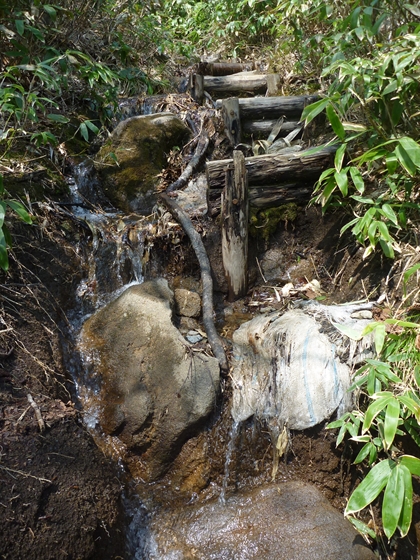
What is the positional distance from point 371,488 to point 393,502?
0.32ft

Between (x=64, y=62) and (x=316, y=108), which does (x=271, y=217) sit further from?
(x=64, y=62)

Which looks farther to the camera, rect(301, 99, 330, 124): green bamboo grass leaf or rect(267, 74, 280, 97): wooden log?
rect(267, 74, 280, 97): wooden log

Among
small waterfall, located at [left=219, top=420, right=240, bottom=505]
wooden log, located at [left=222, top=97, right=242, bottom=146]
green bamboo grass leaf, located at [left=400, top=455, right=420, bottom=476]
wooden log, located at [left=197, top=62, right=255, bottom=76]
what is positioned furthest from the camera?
wooden log, located at [left=197, top=62, right=255, bottom=76]

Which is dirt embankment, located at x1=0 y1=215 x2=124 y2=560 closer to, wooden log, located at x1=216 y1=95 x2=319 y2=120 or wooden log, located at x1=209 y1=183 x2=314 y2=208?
wooden log, located at x1=209 y1=183 x2=314 y2=208

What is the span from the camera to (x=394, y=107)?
118 inches

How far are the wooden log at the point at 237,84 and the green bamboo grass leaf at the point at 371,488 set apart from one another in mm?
6450

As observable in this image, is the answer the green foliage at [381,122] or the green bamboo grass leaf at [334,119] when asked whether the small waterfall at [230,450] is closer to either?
the green foliage at [381,122]

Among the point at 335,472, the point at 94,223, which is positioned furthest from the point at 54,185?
the point at 335,472

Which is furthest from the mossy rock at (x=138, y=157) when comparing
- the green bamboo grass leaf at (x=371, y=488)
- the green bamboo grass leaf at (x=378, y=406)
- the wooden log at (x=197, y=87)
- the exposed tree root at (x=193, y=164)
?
the green bamboo grass leaf at (x=371, y=488)

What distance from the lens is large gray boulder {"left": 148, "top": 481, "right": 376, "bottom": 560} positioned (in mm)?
2781

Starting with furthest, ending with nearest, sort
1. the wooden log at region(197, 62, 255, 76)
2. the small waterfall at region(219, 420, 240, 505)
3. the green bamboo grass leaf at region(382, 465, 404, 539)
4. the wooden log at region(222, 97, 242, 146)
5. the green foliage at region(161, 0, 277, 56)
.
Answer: the green foliage at region(161, 0, 277, 56) < the wooden log at region(197, 62, 255, 76) < the wooden log at region(222, 97, 242, 146) < the small waterfall at region(219, 420, 240, 505) < the green bamboo grass leaf at region(382, 465, 404, 539)

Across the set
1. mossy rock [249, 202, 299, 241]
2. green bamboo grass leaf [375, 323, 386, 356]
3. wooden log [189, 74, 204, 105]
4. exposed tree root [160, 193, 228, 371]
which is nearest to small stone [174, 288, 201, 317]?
exposed tree root [160, 193, 228, 371]

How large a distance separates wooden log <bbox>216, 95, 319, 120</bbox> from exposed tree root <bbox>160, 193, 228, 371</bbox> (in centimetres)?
155

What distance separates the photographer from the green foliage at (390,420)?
71.8 inches
